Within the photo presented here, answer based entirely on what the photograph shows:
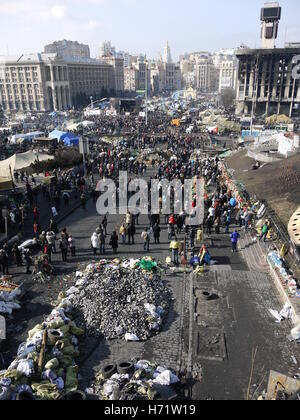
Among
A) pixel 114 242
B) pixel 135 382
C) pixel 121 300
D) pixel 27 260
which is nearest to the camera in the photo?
pixel 135 382

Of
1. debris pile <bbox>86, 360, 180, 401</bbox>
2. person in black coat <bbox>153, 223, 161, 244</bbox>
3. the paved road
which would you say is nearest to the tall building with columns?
person in black coat <bbox>153, 223, 161, 244</bbox>

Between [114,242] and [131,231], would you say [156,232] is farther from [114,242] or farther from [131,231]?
Answer: [114,242]

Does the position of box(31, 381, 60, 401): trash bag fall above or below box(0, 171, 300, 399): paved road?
above

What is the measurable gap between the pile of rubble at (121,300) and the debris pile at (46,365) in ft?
2.73

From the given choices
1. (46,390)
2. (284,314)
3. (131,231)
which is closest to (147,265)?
(131,231)

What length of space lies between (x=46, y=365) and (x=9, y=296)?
13.0 feet

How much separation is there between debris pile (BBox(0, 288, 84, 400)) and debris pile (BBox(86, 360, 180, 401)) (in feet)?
2.14

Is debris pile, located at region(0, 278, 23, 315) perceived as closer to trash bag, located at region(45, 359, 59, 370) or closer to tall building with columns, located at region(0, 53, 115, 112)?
trash bag, located at region(45, 359, 59, 370)

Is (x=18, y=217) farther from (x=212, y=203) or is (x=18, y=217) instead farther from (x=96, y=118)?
(x=96, y=118)

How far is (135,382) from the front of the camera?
764cm

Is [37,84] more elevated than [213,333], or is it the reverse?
[37,84]

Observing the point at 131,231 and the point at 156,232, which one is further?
the point at 131,231

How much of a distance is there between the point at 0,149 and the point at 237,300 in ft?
106

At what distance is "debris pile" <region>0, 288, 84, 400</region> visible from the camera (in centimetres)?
738
